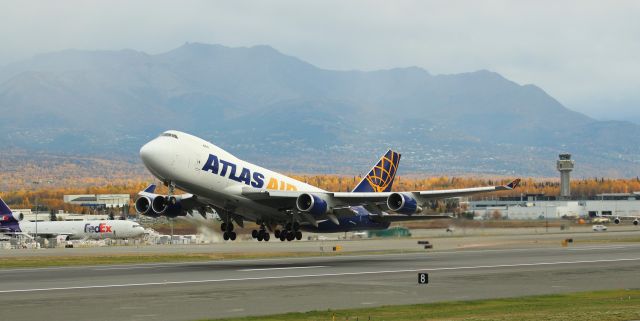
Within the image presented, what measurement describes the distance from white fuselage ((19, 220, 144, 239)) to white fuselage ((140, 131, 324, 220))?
2828 inches

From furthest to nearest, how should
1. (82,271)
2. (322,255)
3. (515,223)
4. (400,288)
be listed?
(515,223), (322,255), (82,271), (400,288)

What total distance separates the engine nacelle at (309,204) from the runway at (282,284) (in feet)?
13.3

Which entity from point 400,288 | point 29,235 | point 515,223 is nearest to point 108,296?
point 400,288

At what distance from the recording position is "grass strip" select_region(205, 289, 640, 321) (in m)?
39.7

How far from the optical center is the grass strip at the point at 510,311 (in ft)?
130

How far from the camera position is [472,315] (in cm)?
4091

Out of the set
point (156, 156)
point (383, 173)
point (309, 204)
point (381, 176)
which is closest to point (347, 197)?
point (309, 204)

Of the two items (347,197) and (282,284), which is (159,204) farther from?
(282,284)

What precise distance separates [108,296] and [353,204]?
27.2m

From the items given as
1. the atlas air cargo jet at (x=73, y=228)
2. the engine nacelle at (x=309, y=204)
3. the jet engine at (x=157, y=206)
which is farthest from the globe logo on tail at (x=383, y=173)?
the atlas air cargo jet at (x=73, y=228)

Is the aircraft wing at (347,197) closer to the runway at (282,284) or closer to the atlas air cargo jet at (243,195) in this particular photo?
the atlas air cargo jet at (243,195)

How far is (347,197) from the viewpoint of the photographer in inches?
2793

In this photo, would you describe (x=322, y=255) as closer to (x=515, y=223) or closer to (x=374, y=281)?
(x=374, y=281)

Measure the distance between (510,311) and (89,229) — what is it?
110 metres
